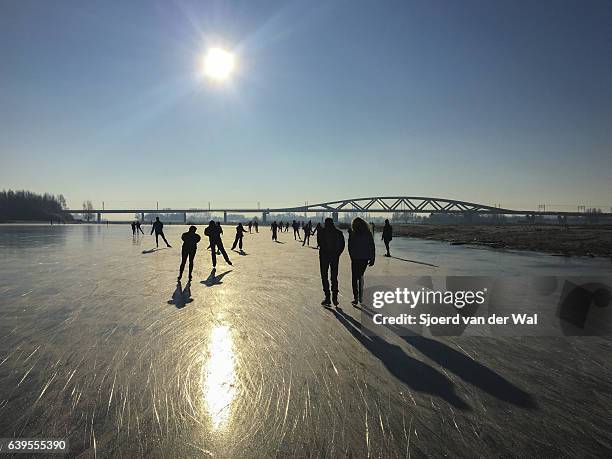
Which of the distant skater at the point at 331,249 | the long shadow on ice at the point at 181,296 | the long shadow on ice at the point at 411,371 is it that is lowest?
the long shadow on ice at the point at 181,296

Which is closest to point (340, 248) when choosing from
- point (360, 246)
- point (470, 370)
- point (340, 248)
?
point (340, 248)

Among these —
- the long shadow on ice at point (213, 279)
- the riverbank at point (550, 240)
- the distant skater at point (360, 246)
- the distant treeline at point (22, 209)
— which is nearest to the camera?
the distant skater at point (360, 246)

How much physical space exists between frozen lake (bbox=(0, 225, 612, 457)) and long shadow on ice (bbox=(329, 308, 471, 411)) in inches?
1.0

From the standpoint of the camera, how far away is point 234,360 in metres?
4.14

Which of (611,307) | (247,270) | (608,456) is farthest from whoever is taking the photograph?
(247,270)

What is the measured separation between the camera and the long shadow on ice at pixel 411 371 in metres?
3.34

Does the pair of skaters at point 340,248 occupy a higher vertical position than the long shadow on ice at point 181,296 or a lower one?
higher

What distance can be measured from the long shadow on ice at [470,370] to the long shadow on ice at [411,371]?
0.25 metres

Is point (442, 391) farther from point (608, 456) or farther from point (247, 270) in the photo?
point (247, 270)

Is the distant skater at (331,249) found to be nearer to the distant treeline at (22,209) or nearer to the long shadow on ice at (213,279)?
the long shadow on ice at (213,279)

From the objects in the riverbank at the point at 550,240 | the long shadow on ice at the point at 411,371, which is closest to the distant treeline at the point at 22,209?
the riverbank at the point at 550,240

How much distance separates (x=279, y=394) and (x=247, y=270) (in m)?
9.26

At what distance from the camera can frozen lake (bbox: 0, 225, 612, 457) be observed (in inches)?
103

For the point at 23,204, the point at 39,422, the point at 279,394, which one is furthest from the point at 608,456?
the point at 23,204
